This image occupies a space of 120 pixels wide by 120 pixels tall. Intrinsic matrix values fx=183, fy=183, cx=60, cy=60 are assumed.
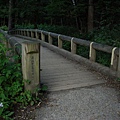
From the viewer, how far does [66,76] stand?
5.48 metres

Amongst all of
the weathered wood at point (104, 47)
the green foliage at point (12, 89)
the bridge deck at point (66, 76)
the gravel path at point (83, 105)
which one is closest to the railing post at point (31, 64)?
the green foliage at point (12, 89)

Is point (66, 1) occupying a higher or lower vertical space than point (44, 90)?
higher

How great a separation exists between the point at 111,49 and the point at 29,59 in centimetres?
260

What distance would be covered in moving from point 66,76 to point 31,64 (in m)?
1.85

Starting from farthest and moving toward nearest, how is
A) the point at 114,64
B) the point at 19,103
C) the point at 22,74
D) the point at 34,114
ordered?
the point at 114,64
the point at 22,74
the point at 19,103
the point at 34,114

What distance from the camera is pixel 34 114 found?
345cm

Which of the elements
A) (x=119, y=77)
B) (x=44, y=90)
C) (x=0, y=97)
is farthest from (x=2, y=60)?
(x=119, y=77)

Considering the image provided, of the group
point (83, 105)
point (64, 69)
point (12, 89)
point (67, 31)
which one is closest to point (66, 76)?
point (64, 69)

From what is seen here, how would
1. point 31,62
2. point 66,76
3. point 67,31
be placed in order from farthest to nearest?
point 67,31 < point 66,76 < point 31,62

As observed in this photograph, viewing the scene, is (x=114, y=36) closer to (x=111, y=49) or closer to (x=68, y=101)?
(x=111, y=49)

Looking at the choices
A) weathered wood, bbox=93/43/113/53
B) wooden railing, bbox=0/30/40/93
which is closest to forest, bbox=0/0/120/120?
wooden railing, bbox=0/30/40/93

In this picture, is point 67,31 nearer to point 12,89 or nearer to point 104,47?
point 104,47

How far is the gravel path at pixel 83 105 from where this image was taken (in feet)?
11.0

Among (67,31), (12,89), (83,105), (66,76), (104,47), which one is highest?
(67,31)
